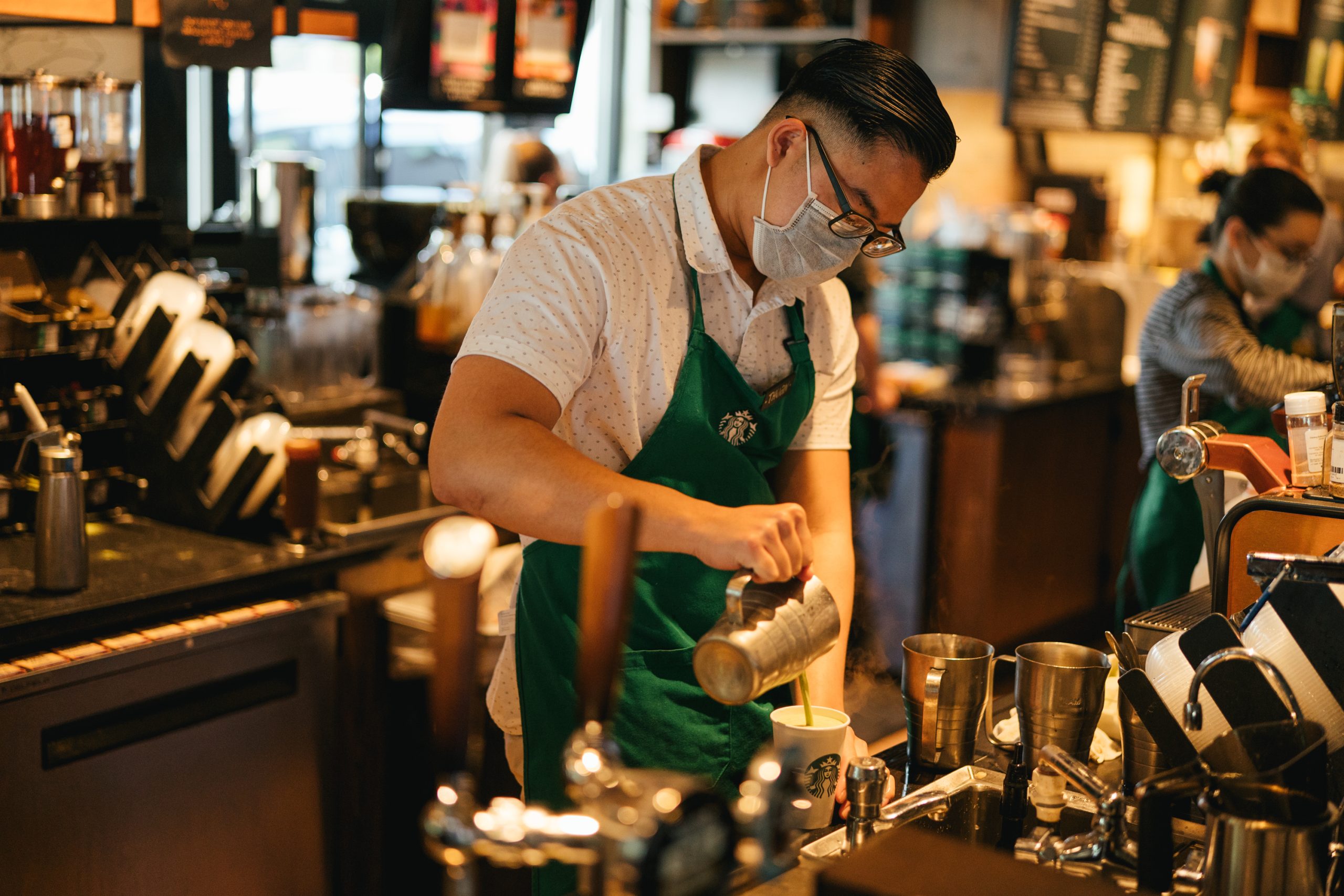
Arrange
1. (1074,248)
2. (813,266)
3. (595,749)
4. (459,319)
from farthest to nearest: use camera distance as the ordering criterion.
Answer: (1074,248), (459,319), (813,266), (595,749)

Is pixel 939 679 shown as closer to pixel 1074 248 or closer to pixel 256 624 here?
pixel 256 624

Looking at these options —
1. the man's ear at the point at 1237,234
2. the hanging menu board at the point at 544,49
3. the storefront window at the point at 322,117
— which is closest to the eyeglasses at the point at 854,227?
the man's ear at the point at 1237,234

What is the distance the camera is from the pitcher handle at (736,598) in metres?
1.20

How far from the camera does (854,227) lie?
5.32ft

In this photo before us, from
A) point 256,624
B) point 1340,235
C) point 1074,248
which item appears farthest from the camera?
point 1074,248

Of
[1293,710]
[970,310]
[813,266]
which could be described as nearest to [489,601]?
[813,266]

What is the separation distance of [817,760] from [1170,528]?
75.7 inches

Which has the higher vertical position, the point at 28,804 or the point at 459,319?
the point at 459,319

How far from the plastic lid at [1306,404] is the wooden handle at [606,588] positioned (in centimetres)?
114

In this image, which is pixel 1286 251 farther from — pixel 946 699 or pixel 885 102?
pixel 946 699

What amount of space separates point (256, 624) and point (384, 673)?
44 cm

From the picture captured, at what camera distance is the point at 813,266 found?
1.70m

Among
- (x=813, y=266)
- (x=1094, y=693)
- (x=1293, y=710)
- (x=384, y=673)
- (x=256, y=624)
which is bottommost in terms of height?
(x=384, y=673)


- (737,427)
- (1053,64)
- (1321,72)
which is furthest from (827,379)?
(1321,72)
